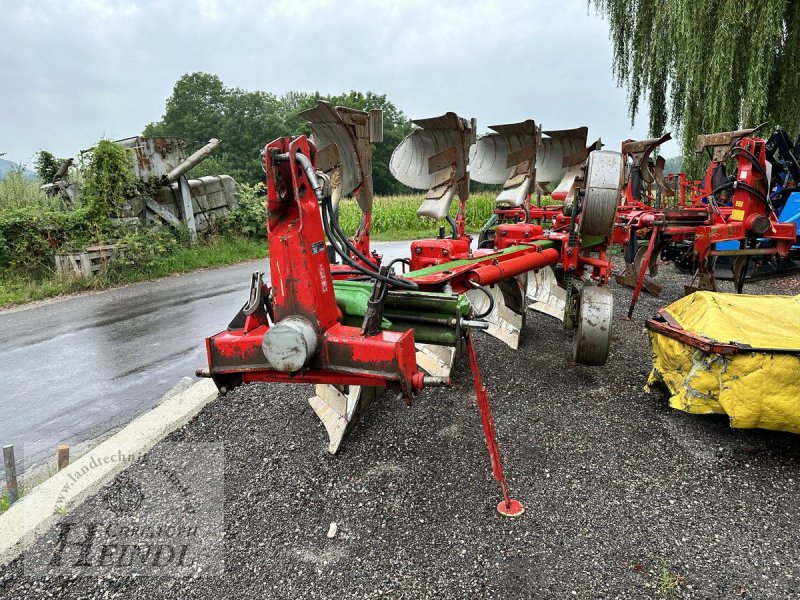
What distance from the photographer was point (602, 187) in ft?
12.8

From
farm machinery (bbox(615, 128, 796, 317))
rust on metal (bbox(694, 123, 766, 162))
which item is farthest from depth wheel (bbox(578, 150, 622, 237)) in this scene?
rust on metal (bbox(694, 123, 766, 162))

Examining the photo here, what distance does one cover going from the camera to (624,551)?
2.37 metres

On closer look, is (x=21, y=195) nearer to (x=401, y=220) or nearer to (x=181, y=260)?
(x=181, y=260)

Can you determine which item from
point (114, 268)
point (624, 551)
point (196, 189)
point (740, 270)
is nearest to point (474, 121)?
point (624, 551)

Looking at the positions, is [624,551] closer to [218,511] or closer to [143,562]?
[218,511]

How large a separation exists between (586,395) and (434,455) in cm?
145

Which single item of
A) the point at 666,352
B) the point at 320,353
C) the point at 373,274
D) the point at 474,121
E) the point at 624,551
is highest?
the point at 474,121

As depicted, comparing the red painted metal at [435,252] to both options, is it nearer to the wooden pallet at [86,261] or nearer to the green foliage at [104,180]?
the wooden pallet at [86,261]

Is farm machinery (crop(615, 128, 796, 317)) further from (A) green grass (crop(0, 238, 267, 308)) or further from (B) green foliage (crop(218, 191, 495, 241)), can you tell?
(A) green grass (crop(0, 238, 267, 308))

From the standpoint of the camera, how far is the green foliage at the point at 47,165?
12.6 m

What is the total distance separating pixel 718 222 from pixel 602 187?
3.09m

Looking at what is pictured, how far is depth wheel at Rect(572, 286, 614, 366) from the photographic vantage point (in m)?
3.70

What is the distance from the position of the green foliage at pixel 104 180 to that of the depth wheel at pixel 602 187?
32.1 feet

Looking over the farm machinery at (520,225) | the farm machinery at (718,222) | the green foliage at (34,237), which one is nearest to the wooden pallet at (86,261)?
the green foliage at (34,237)
